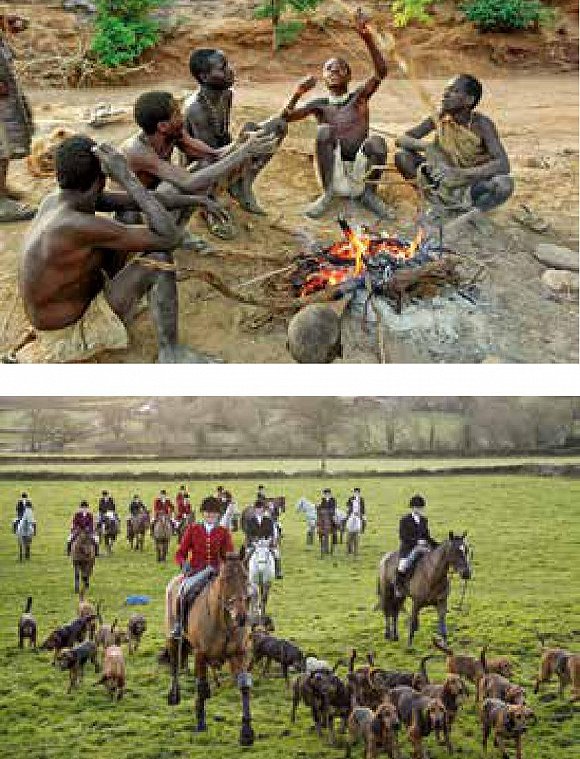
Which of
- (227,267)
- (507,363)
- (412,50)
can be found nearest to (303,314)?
(227,267)

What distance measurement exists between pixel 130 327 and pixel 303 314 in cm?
69

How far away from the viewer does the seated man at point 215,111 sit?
566 cm

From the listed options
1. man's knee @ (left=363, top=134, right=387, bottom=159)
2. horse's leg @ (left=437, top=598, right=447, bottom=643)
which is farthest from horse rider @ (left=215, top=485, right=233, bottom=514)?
man's knee @ (left=363, top=134, right=387, bottom=159)

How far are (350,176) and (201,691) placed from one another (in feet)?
7.69

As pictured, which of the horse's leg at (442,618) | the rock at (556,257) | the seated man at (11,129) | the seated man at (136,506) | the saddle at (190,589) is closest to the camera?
the saddle at (190,589)

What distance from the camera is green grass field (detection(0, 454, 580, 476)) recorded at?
5.11m

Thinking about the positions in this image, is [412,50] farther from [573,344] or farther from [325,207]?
[573,344]

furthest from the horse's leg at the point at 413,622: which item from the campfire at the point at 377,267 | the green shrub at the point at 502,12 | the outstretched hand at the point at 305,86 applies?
the green shrub at the point at 502,12

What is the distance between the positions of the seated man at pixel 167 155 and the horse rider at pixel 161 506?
1064 millimetres

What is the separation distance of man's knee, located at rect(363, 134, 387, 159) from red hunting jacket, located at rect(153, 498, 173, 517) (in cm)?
184

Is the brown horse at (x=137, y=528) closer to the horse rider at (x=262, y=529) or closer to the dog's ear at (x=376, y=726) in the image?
the horse rider at (x=262, y=529)

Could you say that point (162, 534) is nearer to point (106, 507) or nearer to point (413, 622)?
point (106, 507)

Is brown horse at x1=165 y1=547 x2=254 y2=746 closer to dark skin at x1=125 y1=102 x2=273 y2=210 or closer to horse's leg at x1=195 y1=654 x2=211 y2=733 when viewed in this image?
horse's leg at x1=195 y1=654 x2=211 y2=733

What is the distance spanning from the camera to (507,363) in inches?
220
